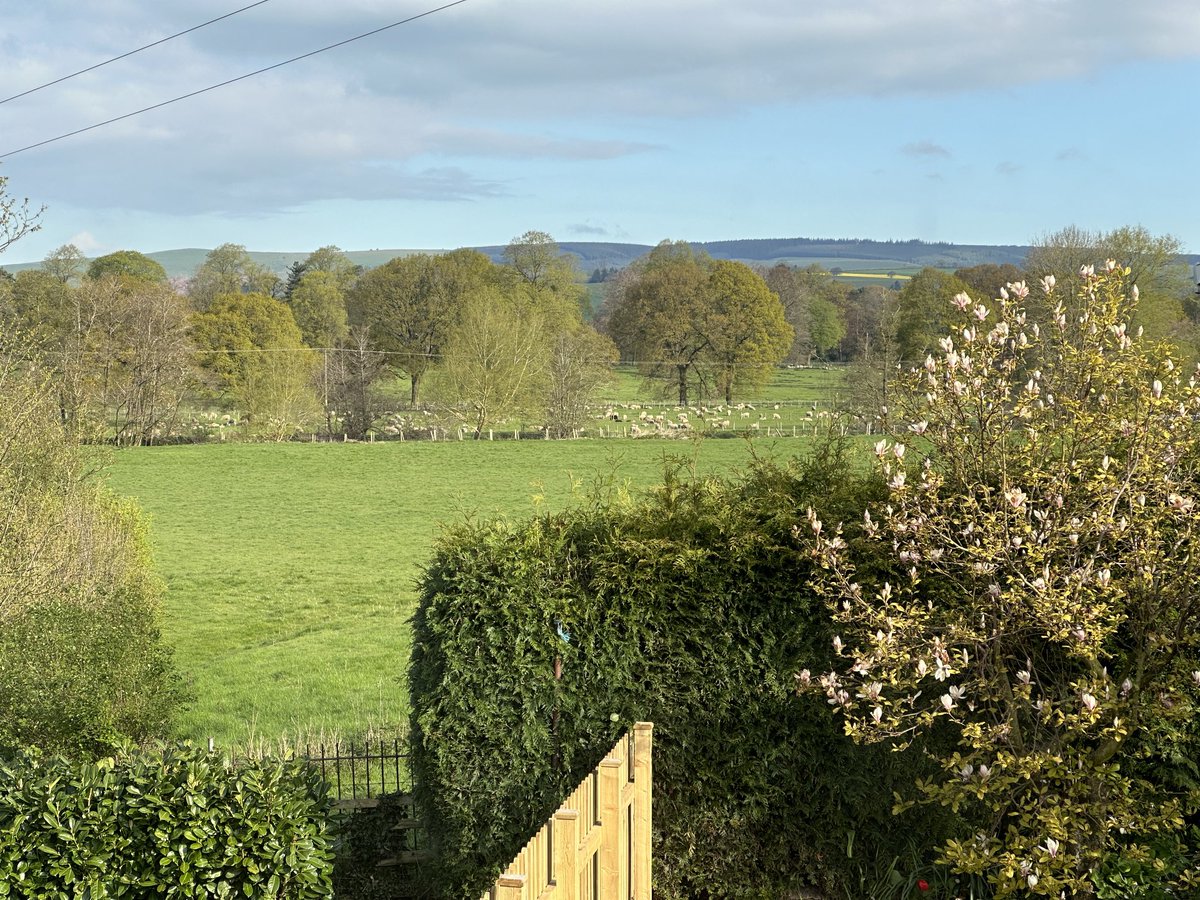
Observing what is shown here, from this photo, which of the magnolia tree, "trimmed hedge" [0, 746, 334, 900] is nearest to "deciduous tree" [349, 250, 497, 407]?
"trimmed hedge" [0, 746, 334, 900]

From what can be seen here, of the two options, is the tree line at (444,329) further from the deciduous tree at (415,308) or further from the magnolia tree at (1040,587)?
the magnolia tree at (1040,587)

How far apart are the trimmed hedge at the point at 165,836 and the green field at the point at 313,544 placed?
1593mm

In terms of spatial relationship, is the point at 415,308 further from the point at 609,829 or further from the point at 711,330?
the point at 609,829

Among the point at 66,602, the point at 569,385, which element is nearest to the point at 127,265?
the point at 569,385

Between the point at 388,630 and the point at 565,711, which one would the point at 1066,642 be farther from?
the point at 388,630

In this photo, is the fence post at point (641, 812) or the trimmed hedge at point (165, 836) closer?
the fence post at point (641, 812)

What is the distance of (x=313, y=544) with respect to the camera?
3097cm

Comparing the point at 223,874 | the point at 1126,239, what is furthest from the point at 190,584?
the point at 1126,239

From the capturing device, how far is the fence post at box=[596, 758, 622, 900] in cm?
462

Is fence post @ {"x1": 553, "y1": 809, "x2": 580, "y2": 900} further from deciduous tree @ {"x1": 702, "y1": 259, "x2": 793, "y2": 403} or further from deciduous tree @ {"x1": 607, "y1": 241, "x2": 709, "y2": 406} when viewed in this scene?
deciduous tree @ {"x1": 702, "y1": 259, "x2": 793, "y2": 403}

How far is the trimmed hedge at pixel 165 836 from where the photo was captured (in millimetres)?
5594

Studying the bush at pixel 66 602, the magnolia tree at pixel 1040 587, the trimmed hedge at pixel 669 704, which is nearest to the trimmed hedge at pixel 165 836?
the trimmed hedge at pixel 669 704

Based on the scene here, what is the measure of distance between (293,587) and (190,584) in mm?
2352

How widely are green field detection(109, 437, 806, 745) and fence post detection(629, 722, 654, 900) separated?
56.1 inches
